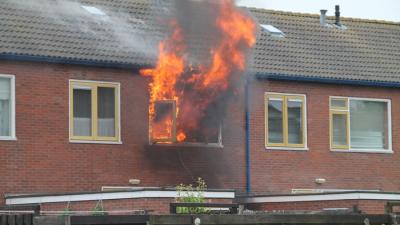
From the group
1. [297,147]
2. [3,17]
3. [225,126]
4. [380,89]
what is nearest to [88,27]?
[3,17]

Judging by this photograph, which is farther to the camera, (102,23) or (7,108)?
(102,23)

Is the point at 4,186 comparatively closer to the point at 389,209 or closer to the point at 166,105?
the point at 166,105

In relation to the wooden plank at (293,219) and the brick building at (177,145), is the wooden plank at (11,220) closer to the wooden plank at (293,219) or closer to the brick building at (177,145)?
the wooden plank at (293,219)

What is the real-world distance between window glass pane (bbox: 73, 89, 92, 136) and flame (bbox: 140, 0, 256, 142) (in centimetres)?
179

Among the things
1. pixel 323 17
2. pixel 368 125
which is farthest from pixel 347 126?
pixel 323 17

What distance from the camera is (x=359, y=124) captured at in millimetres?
37500

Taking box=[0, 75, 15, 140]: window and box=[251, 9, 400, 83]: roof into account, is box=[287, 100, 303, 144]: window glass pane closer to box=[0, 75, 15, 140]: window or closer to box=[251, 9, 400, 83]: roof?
box=[251, 9, 400, 83]: roof

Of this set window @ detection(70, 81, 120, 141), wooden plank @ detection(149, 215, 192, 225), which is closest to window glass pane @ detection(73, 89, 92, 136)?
window @ detection(70, 81, 120, 141)

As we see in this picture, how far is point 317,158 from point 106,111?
7412mm

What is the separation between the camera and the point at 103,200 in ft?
94.0

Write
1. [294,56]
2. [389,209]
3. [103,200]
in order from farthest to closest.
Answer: [294,56], [103,200], [389,209]

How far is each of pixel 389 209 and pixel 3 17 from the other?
12651mm

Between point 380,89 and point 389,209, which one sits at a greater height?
point 380,89

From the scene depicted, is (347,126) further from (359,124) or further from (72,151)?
(72,151)
